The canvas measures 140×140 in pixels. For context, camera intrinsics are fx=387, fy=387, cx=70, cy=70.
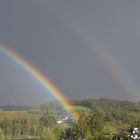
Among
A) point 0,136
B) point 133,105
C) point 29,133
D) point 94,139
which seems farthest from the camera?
point 133,105

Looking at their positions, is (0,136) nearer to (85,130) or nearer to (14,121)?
(85,130)

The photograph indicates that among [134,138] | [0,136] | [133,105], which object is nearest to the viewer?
[134,138]

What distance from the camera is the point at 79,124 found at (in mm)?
72375

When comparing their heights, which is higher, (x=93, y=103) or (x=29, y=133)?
(x=93, y=103)

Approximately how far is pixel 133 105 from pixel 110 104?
462 inches

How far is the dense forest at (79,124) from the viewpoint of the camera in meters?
68.0

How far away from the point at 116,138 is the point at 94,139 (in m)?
3.15

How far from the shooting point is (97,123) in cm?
6956

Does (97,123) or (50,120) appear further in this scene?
(50,120)

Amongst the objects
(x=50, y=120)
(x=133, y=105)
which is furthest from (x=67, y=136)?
(x=133, y=105)

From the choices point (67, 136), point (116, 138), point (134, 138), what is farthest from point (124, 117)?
point (134, 138)

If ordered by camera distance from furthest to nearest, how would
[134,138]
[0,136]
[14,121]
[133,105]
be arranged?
1. [133,105]
2. [14,121]
3. [0,136]
4. [134,138]

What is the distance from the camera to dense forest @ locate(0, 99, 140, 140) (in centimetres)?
6800

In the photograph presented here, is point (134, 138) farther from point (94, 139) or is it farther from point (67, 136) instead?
point (67, 136)
